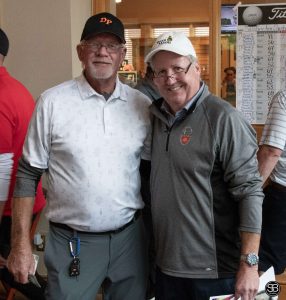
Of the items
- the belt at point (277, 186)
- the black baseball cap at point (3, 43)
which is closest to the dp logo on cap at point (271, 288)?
the belt at point (277, 186)

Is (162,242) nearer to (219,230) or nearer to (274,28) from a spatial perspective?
(219,230)

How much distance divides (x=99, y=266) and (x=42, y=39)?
1957 mm

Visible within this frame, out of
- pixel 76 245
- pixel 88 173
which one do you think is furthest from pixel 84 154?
pixel 76 245

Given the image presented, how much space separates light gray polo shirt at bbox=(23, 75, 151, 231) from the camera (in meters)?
1.94

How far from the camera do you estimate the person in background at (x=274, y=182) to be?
227 centimetres

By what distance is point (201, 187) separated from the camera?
5.97 ft

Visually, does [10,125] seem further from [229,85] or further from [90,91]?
[229,85]

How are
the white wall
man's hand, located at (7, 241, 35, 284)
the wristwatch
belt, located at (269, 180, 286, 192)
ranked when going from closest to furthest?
the wristwatch, man's hand, located at (7, 241, 35, 284), belt, located at (269, 180, 286, 192), the white wall

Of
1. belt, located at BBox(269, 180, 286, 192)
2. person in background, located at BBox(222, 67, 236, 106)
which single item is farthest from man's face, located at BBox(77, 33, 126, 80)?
person in background, located at BBox(222, 67, 236, 106)

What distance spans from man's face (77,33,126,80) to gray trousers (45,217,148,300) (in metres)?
0.69

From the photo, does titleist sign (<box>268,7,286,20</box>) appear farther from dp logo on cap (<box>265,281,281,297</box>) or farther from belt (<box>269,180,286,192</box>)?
dp logo on cap (<box>265,281,281,297</box>)

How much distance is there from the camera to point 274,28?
3477 mm

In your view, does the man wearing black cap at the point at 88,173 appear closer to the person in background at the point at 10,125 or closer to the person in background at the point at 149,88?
the person in background at the point at 10,125

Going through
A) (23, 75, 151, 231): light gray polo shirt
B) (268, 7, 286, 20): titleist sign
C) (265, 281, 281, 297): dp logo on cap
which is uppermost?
(268, 7, 286, 20): titleist sign
